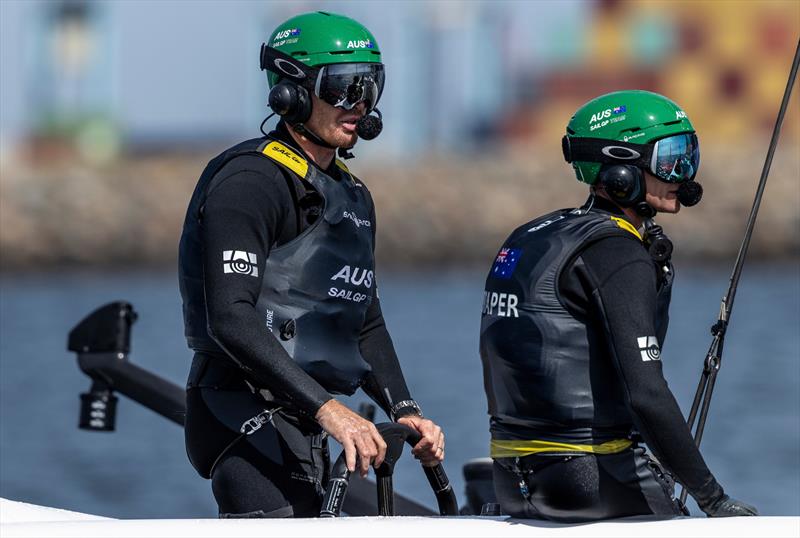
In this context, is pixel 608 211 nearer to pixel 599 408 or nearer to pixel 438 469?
pixel 599 408

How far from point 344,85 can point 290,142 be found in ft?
0.62

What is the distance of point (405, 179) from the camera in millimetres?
59594

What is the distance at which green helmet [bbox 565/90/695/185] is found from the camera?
3.68 m

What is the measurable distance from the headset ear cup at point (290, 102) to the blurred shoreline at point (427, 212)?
41150 mm

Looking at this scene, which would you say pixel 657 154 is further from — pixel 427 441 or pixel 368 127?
pixel 427 441

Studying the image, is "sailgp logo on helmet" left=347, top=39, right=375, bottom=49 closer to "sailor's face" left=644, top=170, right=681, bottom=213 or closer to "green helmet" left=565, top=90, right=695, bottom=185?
Answer: "green helmet" left=565, top=90, right=695, bottom=185

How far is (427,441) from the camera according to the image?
3889 millimetres

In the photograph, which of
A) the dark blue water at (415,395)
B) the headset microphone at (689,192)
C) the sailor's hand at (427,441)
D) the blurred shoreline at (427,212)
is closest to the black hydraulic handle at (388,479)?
the sailor's hand at (427,441)

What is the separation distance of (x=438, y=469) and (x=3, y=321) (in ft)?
95.9

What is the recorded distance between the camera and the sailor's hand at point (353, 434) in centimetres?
344

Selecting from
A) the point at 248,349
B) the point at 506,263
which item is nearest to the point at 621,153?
the point at 506,263

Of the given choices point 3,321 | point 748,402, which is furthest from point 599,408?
point 3,321

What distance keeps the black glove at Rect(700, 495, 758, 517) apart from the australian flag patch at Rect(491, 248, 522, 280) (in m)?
0.67

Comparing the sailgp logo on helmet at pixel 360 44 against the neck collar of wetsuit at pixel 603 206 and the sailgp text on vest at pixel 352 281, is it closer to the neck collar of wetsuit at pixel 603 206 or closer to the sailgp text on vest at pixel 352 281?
the sailgp text on vest at pixel 352 281
